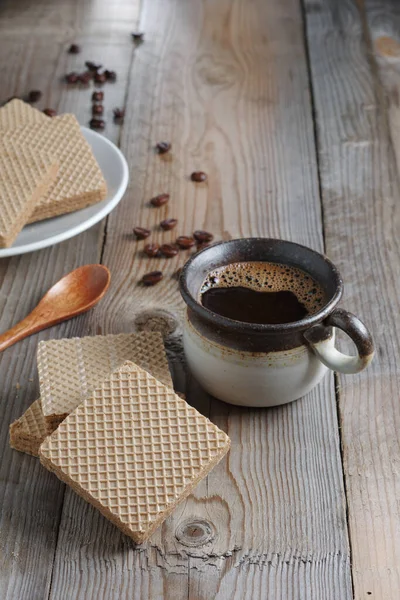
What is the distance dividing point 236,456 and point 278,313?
26 cm

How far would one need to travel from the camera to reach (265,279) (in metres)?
1.55

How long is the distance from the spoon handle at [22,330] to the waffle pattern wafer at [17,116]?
62 centimetres

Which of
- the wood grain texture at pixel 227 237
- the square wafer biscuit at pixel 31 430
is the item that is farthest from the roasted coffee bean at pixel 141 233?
the square wafer biscuit at pixel 31 430

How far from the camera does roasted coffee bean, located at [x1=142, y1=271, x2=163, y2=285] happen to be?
6.04ft

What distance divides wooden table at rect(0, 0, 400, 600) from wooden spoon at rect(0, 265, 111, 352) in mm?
22

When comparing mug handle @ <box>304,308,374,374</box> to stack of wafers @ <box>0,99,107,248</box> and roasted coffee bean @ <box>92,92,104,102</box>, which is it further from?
roasted coffee bean @ <box>92,92,104,102</box>

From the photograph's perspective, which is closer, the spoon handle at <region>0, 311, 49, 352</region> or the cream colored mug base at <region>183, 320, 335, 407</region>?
the cream colored mug base at <region>183, 320, 335, 407</region>

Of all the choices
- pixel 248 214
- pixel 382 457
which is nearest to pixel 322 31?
pixel 248 214

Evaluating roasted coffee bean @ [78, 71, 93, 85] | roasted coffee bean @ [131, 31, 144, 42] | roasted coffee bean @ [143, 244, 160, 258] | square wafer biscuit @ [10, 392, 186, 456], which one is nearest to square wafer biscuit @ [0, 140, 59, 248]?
roasted coffee bean @ [143, 244, 160, 258]

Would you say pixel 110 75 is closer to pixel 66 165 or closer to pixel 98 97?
pixel 98 97

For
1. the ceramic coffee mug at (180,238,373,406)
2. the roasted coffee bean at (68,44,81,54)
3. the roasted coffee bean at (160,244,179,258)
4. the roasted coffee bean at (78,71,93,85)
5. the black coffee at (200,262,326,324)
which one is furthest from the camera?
the roasted coffee bean at (68,44,81,54)

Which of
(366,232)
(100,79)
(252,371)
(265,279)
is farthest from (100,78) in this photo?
(252,371)

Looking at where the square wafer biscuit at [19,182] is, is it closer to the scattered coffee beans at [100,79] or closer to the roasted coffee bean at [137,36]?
Result: the scattered coffee beans at [100,79]

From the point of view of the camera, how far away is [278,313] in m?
1.49
